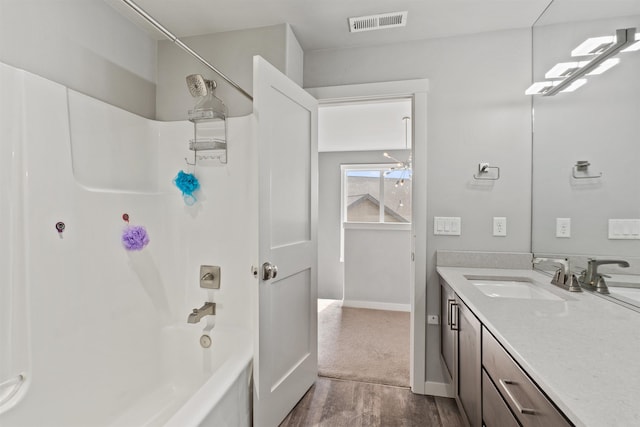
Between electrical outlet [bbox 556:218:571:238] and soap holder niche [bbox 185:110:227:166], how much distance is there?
2.07m

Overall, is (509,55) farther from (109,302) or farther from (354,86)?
(109,302)

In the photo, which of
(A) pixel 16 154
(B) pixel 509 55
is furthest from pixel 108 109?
(B) pixel 509 55

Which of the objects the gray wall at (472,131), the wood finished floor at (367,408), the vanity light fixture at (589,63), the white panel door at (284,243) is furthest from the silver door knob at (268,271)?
the vanity light fixture at (589,63)

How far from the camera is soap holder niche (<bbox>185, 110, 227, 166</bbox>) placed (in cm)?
195

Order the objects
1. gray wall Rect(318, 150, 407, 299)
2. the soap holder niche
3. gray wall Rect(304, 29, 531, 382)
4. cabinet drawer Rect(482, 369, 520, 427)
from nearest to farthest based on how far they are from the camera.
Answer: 1. cabinet drawer Rect(482, 369, 520, 427)
2. the soap holder niche
3. gray wall Rect(304, 29, 531, 382)
4. gray wall Rect(318, 150, 407, 299)

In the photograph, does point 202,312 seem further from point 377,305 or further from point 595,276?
point 377,305

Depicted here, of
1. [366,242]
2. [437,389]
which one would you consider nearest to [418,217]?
[437,389]

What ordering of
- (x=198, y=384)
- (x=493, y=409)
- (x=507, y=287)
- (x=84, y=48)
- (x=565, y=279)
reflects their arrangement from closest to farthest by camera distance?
(x=493, y=409), (x=565, y=279), (x=84, y=48), (x=507, y=287), (x=198, y=384)

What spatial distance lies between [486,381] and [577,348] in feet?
1.35

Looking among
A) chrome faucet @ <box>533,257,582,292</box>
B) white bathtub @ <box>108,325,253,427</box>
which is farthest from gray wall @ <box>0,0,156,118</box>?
chrome faucet @ <box>533,257,582,292</box>

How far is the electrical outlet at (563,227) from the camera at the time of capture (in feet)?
5.70

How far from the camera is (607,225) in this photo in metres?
1.46

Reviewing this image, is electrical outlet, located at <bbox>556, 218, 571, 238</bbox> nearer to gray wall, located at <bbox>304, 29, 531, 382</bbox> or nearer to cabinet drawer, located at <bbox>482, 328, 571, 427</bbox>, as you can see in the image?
gray wall, located at <bbox>304, 29, 531, 382</bbox>

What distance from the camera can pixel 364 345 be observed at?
116 inches
